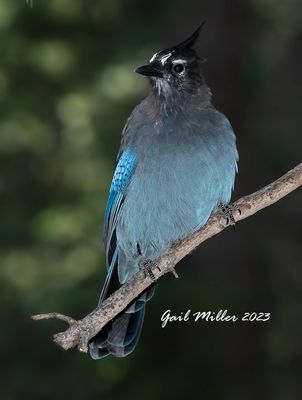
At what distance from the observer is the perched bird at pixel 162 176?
5.93 meters

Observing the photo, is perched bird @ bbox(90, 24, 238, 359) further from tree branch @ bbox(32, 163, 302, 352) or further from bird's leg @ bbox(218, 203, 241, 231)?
tree branch @ bbox(32, 163, 302, 352)

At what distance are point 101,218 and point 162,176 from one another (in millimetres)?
2674

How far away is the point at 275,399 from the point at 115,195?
312 cm

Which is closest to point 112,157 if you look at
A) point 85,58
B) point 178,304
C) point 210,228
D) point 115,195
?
point 85,58

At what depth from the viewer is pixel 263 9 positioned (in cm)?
982

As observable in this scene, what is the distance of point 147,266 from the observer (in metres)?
5.63

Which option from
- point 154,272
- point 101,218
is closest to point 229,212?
point 154,272

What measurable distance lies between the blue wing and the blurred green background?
1667 millimetres

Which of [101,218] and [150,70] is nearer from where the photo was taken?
[150,70]

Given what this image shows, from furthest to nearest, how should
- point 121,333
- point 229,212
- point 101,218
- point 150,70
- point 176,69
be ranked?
1. point 101,218
2. point 176,69
3. point 150,70
4. point 121,333
5. point 229,212

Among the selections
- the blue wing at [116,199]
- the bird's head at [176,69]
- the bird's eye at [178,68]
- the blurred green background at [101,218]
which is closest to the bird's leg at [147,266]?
the blue wing at [116,199]

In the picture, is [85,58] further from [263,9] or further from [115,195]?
[115,195]

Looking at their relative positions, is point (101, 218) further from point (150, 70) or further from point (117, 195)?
point (150, 70)

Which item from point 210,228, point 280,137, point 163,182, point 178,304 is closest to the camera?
point 210,228
